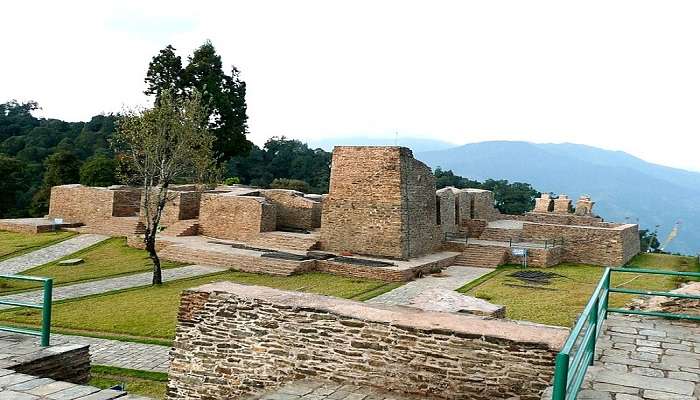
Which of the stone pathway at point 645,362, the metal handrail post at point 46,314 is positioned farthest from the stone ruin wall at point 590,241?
the metal handrail post at point 46,314

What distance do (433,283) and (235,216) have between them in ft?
29.0

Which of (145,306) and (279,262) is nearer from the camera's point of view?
(145,306)

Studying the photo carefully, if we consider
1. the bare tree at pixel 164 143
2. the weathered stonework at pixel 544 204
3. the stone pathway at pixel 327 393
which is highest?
the bare tree at pixel 164 143

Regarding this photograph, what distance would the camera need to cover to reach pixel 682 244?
197 m

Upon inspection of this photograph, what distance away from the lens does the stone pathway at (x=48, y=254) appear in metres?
17.7

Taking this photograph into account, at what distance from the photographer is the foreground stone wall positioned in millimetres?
5410

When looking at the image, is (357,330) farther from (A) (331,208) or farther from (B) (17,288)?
(A) (331,208)

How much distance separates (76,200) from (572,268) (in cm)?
2023

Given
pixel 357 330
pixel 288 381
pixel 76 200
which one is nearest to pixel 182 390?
pixel 288 381

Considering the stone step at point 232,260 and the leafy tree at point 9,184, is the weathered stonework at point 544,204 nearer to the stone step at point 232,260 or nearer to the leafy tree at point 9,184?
the stone step at point 232,260

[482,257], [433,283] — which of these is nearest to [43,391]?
[433,283]

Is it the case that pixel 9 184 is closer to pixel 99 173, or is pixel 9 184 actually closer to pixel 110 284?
pixel 99 173

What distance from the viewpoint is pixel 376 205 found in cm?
1973

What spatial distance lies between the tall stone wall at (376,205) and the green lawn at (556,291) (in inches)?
128
